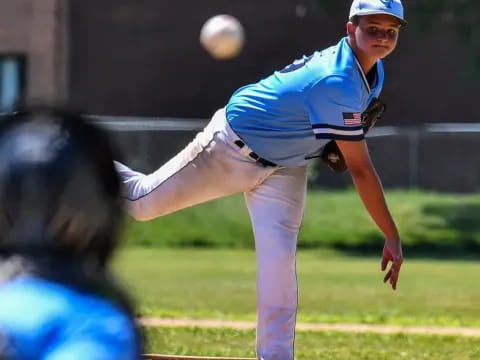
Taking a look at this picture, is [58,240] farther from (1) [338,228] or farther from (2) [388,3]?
(1) [338,228]

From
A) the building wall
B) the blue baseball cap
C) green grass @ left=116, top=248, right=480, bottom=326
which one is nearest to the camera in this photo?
the blue baseball cap

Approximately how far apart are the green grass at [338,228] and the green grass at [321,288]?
1.09 metres

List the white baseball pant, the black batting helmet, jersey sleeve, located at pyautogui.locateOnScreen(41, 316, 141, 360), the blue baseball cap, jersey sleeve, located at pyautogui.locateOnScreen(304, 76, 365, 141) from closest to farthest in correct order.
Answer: jersey sleeve, located at pyautogui.locateOnScreen(41, 316, 141, 360) < the black batting helmet < jersey sleeve, located at pyautogui.locateOnScreen(304, 76, 365, 141) < the blue baseball cap < the white baseball pant

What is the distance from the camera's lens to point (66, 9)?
89.7 ft

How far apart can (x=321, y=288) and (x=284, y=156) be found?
8.45 metres

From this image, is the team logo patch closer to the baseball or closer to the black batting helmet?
the black batting helmet

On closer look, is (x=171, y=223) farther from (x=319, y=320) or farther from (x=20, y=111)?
(x=20, y=111)

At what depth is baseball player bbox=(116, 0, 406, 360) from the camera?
5.44m

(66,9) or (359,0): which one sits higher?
(359,0)

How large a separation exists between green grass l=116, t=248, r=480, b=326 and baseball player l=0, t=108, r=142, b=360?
747 cm

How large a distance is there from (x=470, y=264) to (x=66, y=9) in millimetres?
13008

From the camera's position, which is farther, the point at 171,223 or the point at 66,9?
the point at 66,9

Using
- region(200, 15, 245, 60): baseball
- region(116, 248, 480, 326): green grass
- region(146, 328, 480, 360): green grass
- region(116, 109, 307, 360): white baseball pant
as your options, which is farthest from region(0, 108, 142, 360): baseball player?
region(200, 15, 245, 60): baseball

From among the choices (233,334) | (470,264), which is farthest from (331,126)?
(470,264)
